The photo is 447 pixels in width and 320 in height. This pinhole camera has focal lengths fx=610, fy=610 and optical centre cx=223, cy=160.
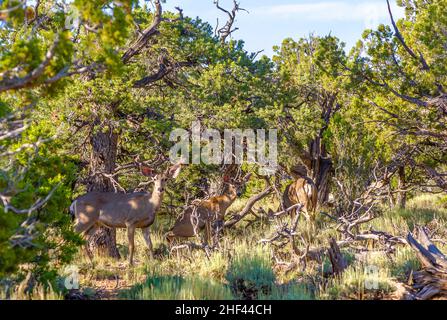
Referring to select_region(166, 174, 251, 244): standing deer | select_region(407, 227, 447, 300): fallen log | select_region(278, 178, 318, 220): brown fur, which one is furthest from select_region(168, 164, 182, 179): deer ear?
select_region(278, 178, 318, 220): brown fur

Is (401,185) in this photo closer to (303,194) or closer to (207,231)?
(303,194)

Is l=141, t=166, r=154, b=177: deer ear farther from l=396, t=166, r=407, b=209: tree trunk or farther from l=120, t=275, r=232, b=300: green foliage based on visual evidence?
l=396, t=166, r=407, b=209: tree trunk

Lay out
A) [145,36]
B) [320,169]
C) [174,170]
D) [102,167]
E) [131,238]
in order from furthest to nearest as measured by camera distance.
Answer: [320,169] < [102,167] < [174,170] < [145,36] < [131,238]

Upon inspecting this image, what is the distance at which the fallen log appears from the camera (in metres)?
9.05

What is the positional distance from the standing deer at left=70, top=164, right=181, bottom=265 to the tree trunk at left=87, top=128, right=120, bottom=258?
970mm

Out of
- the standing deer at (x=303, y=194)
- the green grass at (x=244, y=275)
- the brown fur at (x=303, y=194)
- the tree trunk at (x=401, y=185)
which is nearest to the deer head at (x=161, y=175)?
the green grass at (x=244, y=275)

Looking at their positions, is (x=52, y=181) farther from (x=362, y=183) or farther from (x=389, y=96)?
(x=362, y=183)

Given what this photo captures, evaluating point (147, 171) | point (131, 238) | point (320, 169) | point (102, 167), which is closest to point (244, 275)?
point (131, 238)

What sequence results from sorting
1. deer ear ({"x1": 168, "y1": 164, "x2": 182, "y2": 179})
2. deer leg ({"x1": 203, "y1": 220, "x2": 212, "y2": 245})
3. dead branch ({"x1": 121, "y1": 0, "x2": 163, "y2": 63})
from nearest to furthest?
dead branch ({"x1": 121, "y1": 0, "x2": 163, "y2": 63}) → deer ear ({"x1": 168, "y1": 164, "x2": 182, "y2": 179}) → deer leg ({"x1": 203, "y1": 220, "x2": 212, "y2": 245})

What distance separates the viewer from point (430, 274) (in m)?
9.54

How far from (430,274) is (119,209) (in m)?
6.42

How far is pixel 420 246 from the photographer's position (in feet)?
32.1

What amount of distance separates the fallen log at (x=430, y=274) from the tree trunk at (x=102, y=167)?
23.2 ft

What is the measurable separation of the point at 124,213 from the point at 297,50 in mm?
9742
